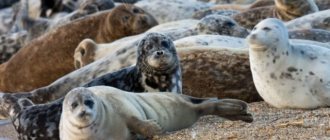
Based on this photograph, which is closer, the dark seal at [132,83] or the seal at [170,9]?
the dark seal at [132,83]

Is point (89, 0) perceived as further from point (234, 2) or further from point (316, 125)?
point (316, 125)

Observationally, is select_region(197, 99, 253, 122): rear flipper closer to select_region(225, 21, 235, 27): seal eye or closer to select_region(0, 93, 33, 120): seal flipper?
select_region(0, 93, 33, 120): seal flipper

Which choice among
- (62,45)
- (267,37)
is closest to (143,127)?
(267,37)

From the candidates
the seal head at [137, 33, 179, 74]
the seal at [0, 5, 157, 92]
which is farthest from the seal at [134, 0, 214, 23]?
the seal head at [137, 33, 179, 74]

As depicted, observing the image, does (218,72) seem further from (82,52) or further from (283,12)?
(283,12)

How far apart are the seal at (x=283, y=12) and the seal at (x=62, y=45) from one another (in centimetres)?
117

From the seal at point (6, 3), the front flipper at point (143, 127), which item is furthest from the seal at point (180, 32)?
the seal at point (6, 3)

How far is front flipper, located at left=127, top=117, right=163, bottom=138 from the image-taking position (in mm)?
5039

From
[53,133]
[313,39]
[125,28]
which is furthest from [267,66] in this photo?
[125,28]

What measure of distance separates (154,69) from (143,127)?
137 centimetres

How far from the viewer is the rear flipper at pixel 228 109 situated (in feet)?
17.9

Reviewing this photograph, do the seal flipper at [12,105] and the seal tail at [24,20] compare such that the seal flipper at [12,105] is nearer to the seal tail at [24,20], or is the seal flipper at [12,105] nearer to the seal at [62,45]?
the seal at [62,45]

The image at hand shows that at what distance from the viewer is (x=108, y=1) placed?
14570 millimetres

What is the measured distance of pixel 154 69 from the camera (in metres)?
6.37
